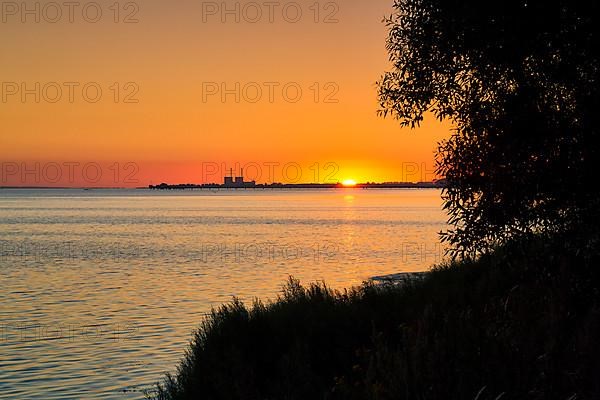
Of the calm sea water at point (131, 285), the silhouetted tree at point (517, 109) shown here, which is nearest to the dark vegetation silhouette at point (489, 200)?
the silhouetted tree at point (517, 109)

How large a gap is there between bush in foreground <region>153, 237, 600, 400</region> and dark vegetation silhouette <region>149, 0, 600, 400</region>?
0.15 ft

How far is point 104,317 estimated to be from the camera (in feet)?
104

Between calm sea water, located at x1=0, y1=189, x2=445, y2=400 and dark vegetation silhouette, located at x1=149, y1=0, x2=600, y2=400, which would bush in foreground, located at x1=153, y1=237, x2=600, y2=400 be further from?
calm sea water, located at x1=0, y1=189, x2=445, y2=400

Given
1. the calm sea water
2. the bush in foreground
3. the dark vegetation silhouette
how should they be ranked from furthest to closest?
1. the calm sea water
2. the dark vegetation silhouette
3. the bush in foreground

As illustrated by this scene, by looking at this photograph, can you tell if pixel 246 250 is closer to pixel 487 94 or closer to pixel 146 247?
pixel 146 247

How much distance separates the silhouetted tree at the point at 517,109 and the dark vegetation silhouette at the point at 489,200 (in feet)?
0.09

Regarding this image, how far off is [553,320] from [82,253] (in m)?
58.6

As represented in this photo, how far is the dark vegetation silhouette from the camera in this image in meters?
12.9

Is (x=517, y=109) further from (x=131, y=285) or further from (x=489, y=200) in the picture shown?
(x=131, y=285)

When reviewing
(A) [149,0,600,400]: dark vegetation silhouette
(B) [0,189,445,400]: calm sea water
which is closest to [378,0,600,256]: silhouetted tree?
(A) [149,0,600,400]: dark vegetation silhouette

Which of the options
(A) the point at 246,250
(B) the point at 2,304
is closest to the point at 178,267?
(A) the point at 246,250

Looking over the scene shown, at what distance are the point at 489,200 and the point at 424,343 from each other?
558 centimetres

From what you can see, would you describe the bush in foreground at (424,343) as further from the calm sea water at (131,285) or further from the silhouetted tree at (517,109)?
the calm sea water at (131,285)

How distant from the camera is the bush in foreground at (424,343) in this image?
10367 mm
